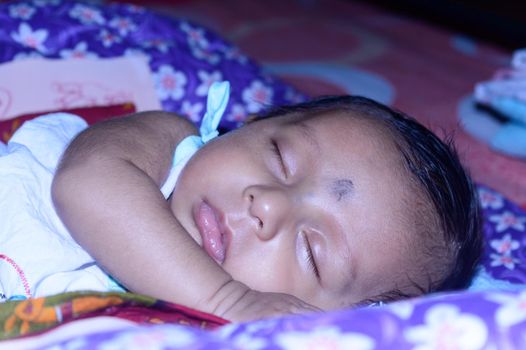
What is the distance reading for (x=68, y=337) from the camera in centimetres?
78

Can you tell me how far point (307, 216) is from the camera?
3.23 feet

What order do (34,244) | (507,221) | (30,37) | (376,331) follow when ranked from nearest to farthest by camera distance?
(376,331) → (34,244) → (507,221) → (30,37)

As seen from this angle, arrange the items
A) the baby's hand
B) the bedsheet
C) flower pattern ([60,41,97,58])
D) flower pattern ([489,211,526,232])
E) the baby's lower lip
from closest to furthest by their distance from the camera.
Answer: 1. the bedsheet
2. the baby's hand
3. the baby's lower lip
4. flower pattern ([489,211,526,232])
5. flower pattern ([60,41,97,58])

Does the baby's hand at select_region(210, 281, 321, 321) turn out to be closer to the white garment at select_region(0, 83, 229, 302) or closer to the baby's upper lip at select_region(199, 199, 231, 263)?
the baby's upper lip at select_region(199, 199, 231, 263)

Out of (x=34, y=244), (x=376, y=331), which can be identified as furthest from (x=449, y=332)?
(x=34, y=244)

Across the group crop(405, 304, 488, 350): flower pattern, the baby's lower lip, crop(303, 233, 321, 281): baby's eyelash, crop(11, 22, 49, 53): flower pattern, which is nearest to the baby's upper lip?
the baby's lower lip

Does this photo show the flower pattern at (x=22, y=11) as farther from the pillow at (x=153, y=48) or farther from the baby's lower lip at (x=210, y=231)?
the baby's lower lip at (x=210, y=231)

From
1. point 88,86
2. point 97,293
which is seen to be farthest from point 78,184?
point 88,86

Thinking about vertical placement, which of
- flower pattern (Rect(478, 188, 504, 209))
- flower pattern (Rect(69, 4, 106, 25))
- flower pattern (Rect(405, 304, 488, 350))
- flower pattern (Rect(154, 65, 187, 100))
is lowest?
flower pattern (Rect(478, 188, 504, 209))

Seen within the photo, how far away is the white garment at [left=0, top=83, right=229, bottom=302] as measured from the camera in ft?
3.17

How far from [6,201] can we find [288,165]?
15.1 inches

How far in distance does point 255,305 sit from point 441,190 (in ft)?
1.11

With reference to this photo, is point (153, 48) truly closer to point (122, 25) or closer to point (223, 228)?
point (122, 25)

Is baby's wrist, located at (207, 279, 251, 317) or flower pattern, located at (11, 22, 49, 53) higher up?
flower pattern, located at (11, 22, 49, 53)
